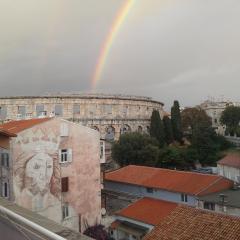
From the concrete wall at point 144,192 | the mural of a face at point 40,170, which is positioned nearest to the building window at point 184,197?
the concrete wall at point 144,192

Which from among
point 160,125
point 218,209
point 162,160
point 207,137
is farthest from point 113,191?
point 160,125

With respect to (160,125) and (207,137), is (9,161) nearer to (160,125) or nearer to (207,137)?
(207,137)

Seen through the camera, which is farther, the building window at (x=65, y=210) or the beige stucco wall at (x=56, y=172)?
the building window at (x=65, y=210)

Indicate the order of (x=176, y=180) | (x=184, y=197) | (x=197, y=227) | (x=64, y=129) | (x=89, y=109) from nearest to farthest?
(x=197, y=227)
(x=64, y=129)
(x=184, y=197)
(x=176, y=180)
(x=89, y=109)

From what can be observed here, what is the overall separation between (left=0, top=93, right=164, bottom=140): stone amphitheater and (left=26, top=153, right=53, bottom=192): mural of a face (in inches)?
1581

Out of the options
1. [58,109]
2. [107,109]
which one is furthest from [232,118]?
[58,109]

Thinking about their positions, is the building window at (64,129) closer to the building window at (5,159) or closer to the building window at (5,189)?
the building window at (5,159)

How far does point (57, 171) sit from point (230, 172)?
19.3m

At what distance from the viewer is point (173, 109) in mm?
66938

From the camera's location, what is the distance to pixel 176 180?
89.2 ft

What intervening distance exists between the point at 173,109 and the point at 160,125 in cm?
649

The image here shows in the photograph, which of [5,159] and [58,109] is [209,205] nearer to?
[5,159]

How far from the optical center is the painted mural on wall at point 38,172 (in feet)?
65.6

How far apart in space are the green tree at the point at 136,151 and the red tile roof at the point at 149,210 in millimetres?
16431
